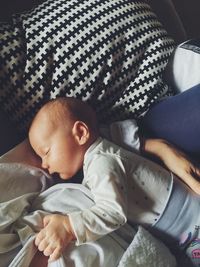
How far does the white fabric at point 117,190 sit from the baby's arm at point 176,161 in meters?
0.03

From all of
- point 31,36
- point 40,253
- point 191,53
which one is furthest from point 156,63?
point 40,253

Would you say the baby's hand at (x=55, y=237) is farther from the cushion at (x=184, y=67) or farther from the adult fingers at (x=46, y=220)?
the cushion at (x=184, y=67)

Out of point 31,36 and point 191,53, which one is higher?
point 31,36

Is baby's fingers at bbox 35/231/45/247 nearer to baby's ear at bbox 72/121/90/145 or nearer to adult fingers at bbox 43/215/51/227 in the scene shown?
adult fingers at bbox 43/215/51/227

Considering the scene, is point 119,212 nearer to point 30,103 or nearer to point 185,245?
point 185,245

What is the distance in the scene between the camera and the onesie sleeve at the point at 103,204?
916 mm

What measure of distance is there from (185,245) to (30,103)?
1.60ft

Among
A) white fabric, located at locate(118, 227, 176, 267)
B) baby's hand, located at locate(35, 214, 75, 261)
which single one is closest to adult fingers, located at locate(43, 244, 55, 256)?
baby's hand, located at locate(35, 214, 75, 261)

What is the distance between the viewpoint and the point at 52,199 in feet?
3.36

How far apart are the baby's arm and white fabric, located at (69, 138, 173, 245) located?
0.11 ft

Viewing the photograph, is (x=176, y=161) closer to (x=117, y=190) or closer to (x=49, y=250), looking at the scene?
(x=117, y=190)

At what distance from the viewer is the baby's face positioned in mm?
1035

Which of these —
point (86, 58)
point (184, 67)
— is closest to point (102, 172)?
point (86, 58)

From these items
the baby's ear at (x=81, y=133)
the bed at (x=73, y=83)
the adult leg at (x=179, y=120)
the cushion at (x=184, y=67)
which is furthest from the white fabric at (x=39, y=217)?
the cushion at (x=184, y=67)
